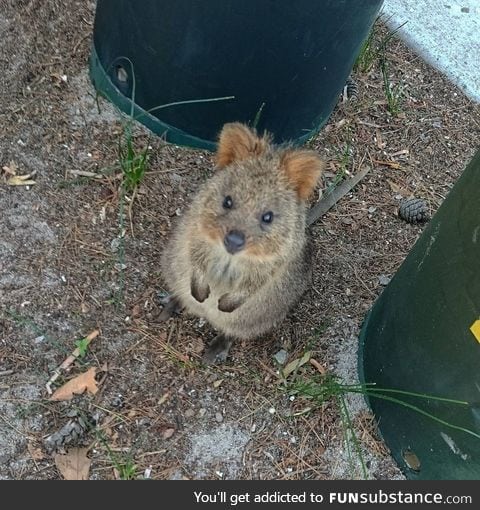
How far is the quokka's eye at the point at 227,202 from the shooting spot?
2.80 metres

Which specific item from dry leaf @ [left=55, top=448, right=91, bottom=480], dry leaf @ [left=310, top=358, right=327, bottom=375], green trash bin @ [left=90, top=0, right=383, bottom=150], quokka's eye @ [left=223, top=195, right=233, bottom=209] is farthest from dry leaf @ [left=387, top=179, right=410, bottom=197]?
dry leaf @ [left=55, top=448, right=91, bottom=480]

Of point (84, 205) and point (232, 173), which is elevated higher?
point (232, 173)

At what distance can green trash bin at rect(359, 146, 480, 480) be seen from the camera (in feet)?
8.43

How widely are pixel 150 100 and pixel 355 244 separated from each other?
4.34 feet

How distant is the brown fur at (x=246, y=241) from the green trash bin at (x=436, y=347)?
0.49 meters

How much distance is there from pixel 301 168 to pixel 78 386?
1309 mm

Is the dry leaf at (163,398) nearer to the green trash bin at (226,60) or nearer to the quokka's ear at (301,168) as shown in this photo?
the quokka's ear at (301,168)

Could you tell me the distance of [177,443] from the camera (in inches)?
121

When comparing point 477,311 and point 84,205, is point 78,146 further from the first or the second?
point 477,311

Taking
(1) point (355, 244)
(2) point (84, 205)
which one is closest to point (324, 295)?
(1) point (355, 244)

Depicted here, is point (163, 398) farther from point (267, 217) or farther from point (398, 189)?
point (398, 189)

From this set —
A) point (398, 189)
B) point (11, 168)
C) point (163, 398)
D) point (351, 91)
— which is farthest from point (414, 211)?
point (11, 168)

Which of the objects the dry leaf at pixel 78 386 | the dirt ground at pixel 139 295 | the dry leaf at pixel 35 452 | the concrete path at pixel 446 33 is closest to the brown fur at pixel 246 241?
the dirt ground at pixel 139 295

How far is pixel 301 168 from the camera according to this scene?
289cm
